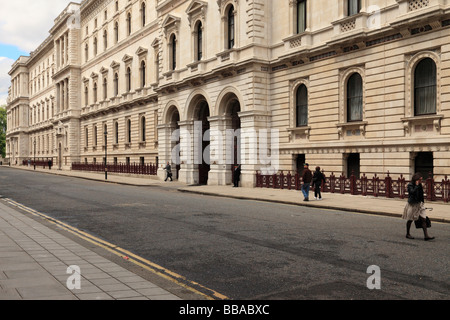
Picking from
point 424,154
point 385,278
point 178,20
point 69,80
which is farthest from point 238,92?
point 69,80

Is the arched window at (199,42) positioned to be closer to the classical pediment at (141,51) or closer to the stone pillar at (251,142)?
the stone pillar at (251,142)

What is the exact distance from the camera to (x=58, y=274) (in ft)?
21.3

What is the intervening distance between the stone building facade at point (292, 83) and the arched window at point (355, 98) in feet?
0.23

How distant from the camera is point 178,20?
35375 mm

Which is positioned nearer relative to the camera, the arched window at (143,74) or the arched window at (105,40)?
the arched window at (143,74)

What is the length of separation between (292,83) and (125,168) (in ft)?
81.8

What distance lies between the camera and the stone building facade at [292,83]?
19.6 metres

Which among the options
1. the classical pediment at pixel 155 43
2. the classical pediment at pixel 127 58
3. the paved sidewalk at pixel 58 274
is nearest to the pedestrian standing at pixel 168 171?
the classical pediment at pixel 155 43

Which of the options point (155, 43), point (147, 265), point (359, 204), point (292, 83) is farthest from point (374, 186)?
point (155, 43)

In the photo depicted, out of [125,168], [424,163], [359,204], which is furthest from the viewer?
[125,168]

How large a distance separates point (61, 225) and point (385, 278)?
9014 millimetres

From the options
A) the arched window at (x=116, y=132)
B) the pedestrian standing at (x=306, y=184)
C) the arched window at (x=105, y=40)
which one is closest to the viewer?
the pedestrian standing at (x=306, y=184)

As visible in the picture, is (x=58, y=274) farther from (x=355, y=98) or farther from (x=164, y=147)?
(x=164, y=147)
